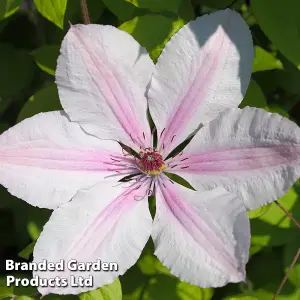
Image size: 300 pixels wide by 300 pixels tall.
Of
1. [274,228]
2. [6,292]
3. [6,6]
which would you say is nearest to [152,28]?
[6,6]

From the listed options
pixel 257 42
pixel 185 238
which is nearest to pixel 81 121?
pixel 185 238

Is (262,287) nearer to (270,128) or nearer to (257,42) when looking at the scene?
(270,128)

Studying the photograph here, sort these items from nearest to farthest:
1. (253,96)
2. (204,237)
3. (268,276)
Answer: (204,237), (253,96), (268,276)

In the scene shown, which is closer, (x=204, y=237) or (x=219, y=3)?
(x=204, y=237)

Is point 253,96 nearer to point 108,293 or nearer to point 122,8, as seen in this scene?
point 122,8

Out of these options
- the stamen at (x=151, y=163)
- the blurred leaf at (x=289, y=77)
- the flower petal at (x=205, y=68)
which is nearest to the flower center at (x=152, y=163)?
the stamen at (x=151, y=163)

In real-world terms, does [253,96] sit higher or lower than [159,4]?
lower

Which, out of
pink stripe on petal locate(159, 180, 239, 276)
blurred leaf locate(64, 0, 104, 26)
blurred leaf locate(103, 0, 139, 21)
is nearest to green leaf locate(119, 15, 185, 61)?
blurred leaf locate(103, 0, 139, 21)
